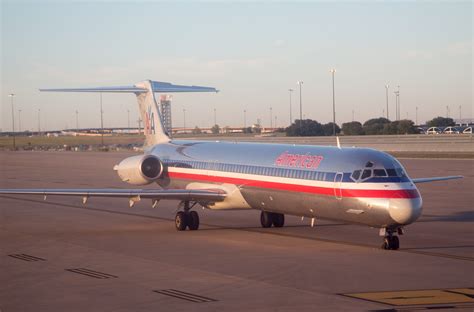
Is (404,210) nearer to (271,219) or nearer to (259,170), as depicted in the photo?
(259,170)

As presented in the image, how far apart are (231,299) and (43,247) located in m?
9.02

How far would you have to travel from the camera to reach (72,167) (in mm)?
64438

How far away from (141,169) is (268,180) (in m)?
6.19

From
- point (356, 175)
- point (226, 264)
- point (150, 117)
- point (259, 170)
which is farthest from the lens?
point (150, 117)

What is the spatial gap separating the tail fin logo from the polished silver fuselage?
2718 mm

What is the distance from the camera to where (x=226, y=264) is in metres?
17.9

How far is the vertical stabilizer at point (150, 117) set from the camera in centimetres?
3041

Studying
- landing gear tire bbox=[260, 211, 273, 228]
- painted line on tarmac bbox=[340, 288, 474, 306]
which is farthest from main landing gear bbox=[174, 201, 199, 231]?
painted line on tarmac bbox=[340, 288, 474, 306]

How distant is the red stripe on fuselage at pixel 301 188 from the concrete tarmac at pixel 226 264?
1.37 metres

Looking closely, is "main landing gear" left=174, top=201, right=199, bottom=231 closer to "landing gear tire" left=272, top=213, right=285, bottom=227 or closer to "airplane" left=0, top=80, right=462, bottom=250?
"airplane" left=0, top=80, right=462, bottom=250


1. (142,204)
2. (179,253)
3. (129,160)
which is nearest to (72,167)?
(142,204)

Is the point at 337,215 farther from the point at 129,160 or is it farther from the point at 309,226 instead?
the point at 129,160

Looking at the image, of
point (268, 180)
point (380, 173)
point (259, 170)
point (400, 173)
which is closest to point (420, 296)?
point (380, 173)

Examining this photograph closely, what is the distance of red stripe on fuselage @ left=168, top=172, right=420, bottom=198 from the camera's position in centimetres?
1881
